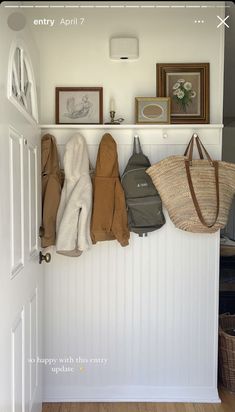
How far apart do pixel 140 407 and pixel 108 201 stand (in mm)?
1136

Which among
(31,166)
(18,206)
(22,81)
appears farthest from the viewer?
(31,166)

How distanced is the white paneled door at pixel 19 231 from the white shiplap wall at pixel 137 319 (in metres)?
0.20

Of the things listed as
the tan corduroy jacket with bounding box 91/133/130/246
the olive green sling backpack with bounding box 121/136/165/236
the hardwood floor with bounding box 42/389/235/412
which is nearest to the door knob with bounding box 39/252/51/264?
the tan corduroy jacket with bounding box 91/133/130/246

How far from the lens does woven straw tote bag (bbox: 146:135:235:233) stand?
6.54 ft

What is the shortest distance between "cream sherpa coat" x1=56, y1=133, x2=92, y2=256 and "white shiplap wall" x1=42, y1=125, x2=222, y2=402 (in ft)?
0.65

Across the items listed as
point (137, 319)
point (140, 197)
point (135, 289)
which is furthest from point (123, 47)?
point (137, 319)

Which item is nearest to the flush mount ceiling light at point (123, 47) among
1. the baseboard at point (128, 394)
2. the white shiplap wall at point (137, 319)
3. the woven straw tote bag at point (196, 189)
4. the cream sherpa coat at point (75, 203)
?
the cream sherpa coat at point (75, 203)

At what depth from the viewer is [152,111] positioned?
7.00 feet

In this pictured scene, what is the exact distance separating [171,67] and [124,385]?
1755mm

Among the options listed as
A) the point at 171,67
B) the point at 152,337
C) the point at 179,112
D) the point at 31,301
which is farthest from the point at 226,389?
the point at 171,67

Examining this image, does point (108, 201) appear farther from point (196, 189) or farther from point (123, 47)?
point (123, 47)

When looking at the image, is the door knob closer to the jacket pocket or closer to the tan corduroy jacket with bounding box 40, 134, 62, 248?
the tan corduroy jacket with bounding box 40, 134, 62, 248

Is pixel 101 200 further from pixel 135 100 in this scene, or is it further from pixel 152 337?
pixel 152 337

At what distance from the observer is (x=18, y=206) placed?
151 centimetres
